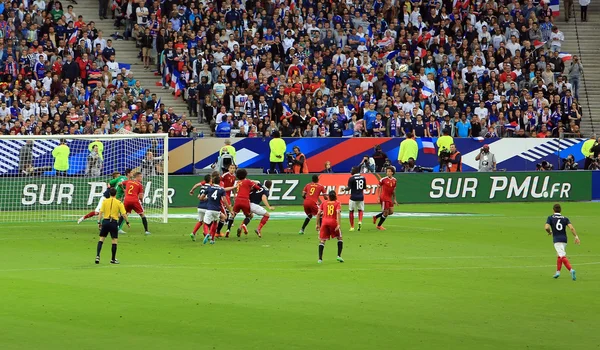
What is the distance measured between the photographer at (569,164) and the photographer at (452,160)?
5.77 meters

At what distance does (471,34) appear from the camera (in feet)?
171

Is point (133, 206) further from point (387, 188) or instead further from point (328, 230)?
point (328, 230)

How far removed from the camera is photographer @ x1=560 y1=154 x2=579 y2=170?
47906 mm

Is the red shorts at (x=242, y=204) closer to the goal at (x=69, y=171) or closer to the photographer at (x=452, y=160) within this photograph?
the goal at (x=69, y=171)

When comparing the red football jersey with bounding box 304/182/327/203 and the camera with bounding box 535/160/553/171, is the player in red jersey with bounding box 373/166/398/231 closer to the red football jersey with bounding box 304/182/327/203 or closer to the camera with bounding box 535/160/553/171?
the red football jersey with bounding box 304/182/327/203

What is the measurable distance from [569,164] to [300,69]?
1315 centimetres

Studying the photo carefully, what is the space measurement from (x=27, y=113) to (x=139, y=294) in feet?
70.1

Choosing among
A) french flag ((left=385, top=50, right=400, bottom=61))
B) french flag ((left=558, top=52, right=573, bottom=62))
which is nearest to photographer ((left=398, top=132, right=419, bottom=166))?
french flag ((left=385, top=50, right=400, bottom=61))

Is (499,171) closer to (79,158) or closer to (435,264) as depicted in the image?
(79,158)

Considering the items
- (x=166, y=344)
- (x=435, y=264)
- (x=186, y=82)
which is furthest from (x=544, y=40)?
(x=166, y=344)

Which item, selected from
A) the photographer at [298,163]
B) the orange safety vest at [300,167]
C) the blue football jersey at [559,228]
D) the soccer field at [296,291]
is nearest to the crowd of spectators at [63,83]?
the photographer at [298,163]

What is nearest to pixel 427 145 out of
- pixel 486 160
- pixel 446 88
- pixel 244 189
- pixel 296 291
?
pixel 486 160

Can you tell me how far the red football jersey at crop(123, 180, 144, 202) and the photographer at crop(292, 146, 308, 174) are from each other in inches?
491

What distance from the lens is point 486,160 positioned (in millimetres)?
46062
